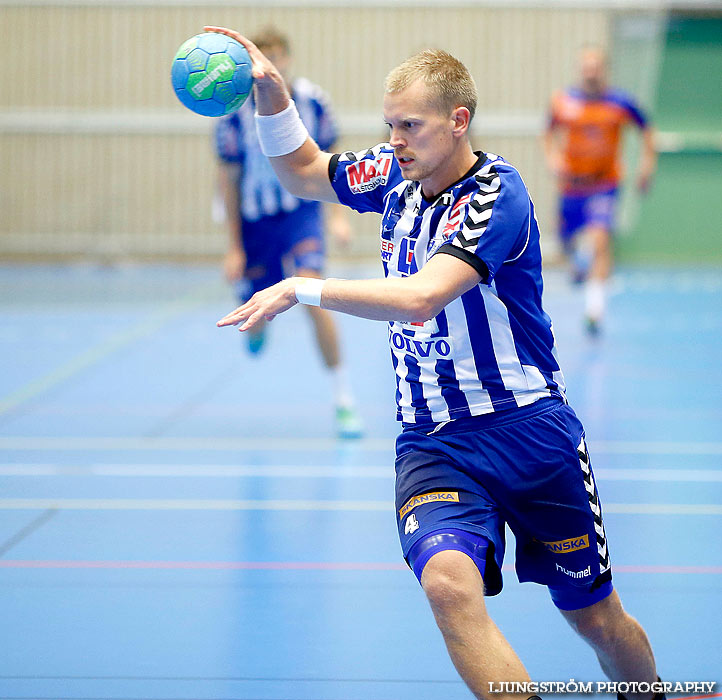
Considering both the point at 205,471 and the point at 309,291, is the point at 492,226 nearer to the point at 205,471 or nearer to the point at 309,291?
the point at 309,291

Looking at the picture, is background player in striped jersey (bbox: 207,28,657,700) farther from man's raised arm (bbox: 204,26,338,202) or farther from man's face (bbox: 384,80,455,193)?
man's raised arm (bbox: 204,26,338,202)

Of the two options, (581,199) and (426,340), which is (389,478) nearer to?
(426,340)

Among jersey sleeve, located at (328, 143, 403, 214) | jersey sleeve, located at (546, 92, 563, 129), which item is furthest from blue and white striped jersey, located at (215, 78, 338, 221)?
jersey sleeve, located at (546, 92, 563, 129)

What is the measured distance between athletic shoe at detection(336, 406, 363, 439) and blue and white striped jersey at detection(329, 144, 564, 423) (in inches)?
141

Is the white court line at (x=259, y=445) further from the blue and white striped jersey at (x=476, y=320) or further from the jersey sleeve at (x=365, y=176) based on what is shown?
the blue and white striped jersey at (x=476, y=320)

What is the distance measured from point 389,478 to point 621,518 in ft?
4.02

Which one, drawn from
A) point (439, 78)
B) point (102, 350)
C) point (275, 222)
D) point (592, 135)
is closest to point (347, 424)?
point (275, 222)

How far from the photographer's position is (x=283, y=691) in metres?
3.21

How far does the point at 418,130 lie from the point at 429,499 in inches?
35.0

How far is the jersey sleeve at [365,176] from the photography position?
310cm

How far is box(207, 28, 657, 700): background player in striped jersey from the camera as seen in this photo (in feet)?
8.44

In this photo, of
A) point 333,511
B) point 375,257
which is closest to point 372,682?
point 333,511

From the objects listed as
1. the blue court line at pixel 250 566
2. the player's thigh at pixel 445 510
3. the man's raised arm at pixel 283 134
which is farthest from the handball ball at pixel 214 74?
the blue court line at pixel 250 566

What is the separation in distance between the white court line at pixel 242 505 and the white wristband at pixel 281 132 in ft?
7.36
